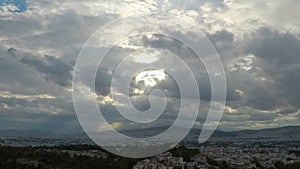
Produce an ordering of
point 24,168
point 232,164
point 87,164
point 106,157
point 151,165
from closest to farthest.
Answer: point 24,168 → point 87,164 → point 151,165 → point 106,157 → point 232,164

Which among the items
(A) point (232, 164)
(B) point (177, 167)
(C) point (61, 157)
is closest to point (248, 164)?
(A) point (232, 164)

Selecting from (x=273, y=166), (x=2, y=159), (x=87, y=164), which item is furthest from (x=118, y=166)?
(x=273, y=166)

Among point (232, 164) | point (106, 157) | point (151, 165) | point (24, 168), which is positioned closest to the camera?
point (24, 168)

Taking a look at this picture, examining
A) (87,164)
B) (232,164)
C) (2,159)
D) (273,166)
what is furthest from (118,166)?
(273,166)

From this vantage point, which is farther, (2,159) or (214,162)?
(214,162)

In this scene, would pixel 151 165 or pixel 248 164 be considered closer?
pixel 151 165

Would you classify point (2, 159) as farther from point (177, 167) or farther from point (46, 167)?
point (177, 167)

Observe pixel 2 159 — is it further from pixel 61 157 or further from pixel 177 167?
pixel 177 167

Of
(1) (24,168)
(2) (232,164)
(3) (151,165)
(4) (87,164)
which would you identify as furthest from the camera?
(2) (232,164)
